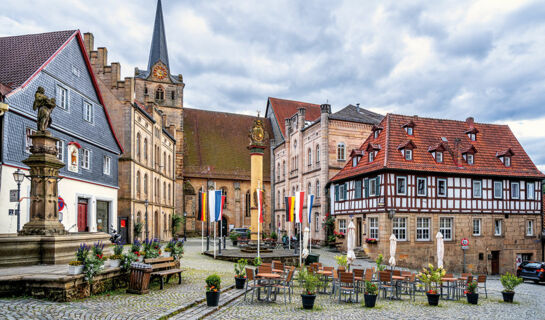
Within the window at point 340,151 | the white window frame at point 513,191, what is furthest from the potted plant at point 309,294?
the window at point 340,151

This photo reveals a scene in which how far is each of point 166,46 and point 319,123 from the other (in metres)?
27.2

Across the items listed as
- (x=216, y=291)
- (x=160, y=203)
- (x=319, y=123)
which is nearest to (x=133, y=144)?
(x=160, y=203)

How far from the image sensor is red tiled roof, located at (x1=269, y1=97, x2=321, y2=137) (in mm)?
58841

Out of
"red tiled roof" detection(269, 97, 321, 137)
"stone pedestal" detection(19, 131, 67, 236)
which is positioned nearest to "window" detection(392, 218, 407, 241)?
"stone pedestal" detection(19, 131, 67, 236)

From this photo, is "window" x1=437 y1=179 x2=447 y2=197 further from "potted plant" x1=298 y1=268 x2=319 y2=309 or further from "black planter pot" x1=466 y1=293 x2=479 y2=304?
"potted plant" x1=298 y1=268 x2=319 y2=309

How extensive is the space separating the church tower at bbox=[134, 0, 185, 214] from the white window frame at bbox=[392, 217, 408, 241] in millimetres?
31949

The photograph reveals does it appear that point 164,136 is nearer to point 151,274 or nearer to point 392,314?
point 151,274

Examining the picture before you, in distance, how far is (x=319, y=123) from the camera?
39125 millimetres

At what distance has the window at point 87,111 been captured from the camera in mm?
25500

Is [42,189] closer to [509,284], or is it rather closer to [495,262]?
[509,284]

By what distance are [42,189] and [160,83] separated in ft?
147

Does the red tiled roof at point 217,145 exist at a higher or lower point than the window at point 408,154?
higher

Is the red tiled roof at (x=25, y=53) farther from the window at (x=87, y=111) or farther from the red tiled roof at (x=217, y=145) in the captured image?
the red tiled roof at (x=217, y=145)

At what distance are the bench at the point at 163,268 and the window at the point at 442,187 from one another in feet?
67.4
